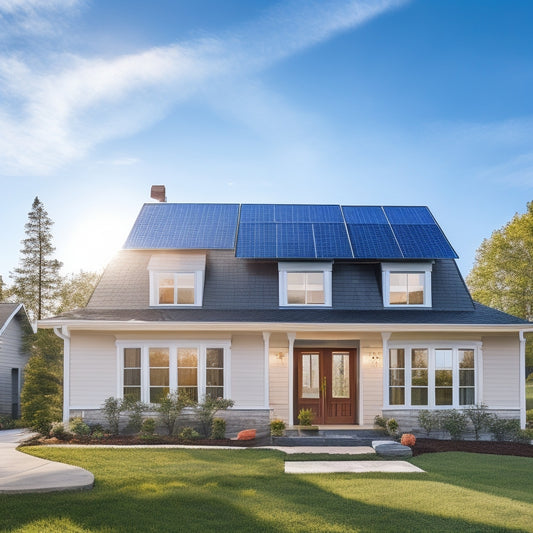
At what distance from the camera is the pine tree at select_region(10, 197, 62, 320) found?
3666 cm

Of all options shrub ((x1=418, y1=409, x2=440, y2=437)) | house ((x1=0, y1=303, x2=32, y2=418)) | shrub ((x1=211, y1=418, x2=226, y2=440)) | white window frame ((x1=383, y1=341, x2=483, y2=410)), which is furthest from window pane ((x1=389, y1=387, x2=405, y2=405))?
house ((x1=0, y1=303, x2=32, y2=418))

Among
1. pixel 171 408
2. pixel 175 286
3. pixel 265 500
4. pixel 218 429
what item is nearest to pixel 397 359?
pixel 218 429

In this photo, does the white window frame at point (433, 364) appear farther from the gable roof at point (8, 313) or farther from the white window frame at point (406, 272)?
the gable roof at point (8, 313)

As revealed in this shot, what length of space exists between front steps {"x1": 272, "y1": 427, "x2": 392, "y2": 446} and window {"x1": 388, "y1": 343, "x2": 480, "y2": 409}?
132cm

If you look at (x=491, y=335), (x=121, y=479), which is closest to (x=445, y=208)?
(x=491, y=335)

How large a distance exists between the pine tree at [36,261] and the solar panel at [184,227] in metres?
17.9

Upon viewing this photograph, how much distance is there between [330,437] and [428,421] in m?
2.82

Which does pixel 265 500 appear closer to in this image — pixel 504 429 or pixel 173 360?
pixel 173 360

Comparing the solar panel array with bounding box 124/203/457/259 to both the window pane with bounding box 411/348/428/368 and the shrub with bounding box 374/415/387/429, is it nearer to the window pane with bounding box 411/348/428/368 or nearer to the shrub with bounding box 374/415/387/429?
the window pane with bounding box 411/348/428/368

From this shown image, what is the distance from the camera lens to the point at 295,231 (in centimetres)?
1955

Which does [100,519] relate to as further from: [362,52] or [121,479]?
[362,52]

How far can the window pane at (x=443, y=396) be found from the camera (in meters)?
16.8

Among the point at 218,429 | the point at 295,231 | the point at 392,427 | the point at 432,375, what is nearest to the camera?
the point at 218,429

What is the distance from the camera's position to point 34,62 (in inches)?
655
